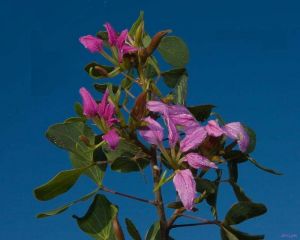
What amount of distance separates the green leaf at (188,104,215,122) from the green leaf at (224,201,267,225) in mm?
237

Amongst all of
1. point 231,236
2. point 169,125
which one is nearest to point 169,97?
point 169,125

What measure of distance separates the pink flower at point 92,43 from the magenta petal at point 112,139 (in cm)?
26

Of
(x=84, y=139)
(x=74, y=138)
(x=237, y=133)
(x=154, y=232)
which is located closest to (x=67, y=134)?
(x=74, y=138)

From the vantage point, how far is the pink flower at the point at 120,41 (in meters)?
1.35

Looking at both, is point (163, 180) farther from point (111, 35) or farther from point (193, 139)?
point (111, 35)

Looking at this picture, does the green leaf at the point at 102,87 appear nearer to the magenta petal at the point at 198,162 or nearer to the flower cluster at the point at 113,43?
the flower cluster at the point at 113,43

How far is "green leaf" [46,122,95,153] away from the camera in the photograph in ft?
4.67

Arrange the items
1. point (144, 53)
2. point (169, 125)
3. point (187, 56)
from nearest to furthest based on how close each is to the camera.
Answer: point (169, 125)
point (144, 53)
point (187, 56)

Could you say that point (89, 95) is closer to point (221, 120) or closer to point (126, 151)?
point (126, 151)

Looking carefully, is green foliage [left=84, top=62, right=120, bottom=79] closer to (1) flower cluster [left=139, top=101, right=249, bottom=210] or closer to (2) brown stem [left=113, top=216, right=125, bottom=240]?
(1) flower cluster [left=139, top=101, right=249, bottom=210]

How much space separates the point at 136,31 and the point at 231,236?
561 mm

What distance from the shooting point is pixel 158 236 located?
54.2 inches

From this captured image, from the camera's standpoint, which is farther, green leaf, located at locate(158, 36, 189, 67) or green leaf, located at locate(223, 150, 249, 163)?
green leaf, located at locate(158, 36, 189, 67)

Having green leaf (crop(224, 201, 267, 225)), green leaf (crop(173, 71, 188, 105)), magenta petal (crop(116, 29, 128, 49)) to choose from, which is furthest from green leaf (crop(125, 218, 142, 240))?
magenta petal (crop(116, 29, 128, 49))
